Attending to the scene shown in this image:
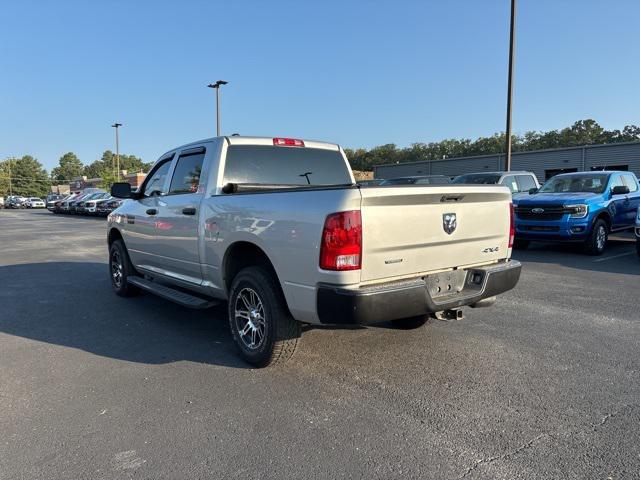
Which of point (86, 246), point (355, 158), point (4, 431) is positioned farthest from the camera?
point (355, 158)

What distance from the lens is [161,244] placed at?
5.71 m

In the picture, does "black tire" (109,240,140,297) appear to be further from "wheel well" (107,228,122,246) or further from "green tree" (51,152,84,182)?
"green tree" (51,152,84,182)

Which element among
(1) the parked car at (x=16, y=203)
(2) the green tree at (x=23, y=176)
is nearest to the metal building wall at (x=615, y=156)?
(1) the parked car at (x=16, y=203)

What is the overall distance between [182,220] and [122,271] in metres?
2.31

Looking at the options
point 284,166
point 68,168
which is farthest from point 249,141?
point 68,168

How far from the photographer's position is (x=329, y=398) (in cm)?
366

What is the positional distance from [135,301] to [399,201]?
4.62 m

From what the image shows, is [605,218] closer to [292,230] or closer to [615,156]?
[292,230]

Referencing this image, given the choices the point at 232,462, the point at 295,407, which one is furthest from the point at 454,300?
the point at 232,462

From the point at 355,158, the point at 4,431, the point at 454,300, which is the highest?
the point at 355,158

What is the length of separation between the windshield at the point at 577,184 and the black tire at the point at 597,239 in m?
0.98

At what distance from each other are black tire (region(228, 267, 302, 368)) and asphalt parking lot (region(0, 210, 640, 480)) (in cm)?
17

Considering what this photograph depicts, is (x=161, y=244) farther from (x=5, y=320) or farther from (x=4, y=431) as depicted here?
(x=4, y=431)

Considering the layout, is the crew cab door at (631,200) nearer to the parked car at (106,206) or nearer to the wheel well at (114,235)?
the wheel well at (114,235)
